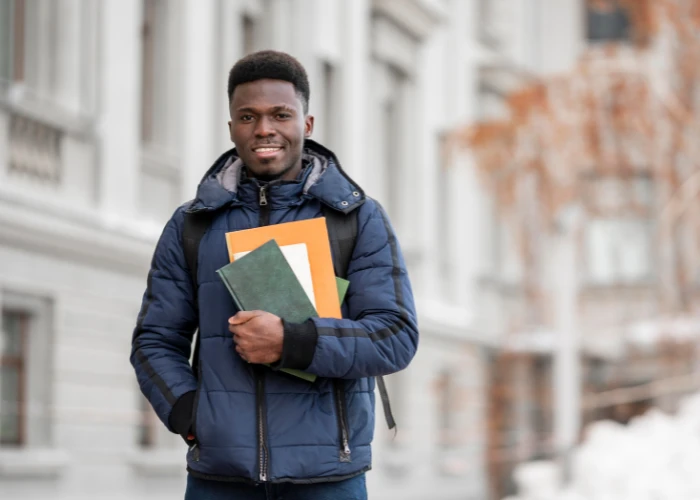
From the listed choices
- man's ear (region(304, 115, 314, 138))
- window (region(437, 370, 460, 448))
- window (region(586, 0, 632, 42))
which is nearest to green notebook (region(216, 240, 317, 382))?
man's ear (region(304, 115, 314, 138))

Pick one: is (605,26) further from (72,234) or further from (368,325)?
(368,325)

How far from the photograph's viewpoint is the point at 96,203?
15594mm

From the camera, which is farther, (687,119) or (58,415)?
(687,119)

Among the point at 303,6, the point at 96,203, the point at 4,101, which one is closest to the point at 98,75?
the point at 96,203

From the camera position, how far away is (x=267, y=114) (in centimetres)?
386

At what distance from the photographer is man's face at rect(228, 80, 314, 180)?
386 centimetres

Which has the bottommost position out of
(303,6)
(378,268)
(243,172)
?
(378,268)

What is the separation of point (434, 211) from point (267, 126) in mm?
24797

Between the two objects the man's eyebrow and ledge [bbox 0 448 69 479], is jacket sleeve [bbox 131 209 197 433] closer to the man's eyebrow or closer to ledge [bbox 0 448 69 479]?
the man's eyebrow

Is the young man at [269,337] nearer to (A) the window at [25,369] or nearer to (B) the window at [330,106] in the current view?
(A) the window at [25,369]

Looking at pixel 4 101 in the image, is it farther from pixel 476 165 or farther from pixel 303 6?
pixel 476 165

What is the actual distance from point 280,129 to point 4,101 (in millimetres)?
10145

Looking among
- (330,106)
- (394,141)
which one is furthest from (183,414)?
(394,141)

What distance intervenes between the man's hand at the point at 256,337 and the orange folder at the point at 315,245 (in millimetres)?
196
